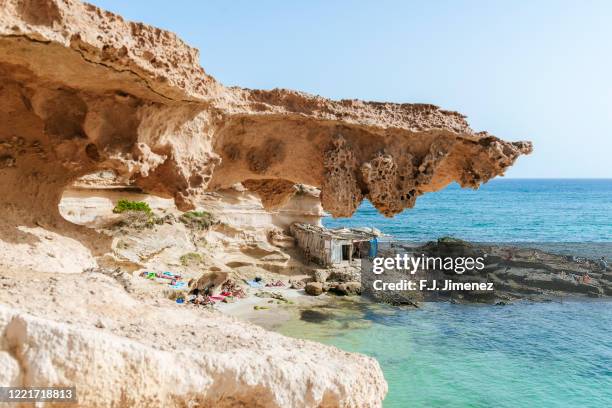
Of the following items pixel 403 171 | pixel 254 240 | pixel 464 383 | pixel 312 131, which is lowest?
pixel 464 383

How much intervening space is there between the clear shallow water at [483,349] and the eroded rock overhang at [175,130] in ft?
25.2

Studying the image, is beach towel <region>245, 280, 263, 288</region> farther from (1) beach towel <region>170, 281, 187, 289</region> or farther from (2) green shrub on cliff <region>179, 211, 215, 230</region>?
(1) beach towel <region>170, 281, 187, 289</region>

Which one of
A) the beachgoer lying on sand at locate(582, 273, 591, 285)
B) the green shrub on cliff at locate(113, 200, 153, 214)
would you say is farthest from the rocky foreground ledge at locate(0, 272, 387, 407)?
the beachgoer lying on sand at locate(582, 273, 591, 285)

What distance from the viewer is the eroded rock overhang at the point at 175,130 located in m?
6.28

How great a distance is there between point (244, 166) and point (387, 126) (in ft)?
10.2

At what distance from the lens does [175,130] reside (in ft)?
27.1

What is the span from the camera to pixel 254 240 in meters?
28.5

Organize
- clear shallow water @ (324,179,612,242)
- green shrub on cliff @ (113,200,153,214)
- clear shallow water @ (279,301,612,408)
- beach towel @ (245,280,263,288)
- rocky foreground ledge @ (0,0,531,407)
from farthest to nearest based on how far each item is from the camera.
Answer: clear shallow water @ (324,179,612,242), beach towel @ (245,280,263,288), green shrub on cliff @ (113,200,153,214), clear shallow water @ (279,301,612,408), rocky foreground ledge @ (0,0,531,407)

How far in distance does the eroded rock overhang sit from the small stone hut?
674 inches

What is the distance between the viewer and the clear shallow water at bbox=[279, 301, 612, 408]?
15.3m

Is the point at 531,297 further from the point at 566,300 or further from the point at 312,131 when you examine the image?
the point at 312,131

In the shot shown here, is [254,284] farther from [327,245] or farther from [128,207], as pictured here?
[128,207]

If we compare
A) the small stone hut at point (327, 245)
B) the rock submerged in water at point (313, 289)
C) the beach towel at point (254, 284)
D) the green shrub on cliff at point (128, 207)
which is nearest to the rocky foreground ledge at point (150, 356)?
the green shrub on cliff at point (128, 207)

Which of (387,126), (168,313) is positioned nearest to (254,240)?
(387,126)
